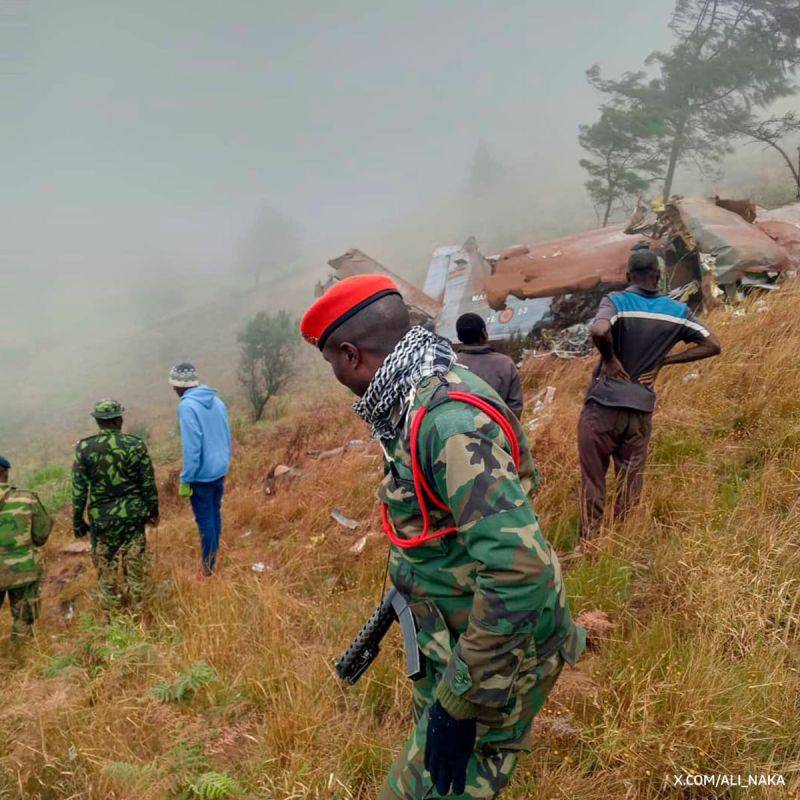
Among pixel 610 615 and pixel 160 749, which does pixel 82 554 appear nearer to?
pixel 160 749

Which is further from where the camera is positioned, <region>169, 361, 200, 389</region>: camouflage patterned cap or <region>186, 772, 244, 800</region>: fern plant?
<region>169, 361, 200, 389</region>: camouflage patterned cap

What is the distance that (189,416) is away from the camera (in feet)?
13.1

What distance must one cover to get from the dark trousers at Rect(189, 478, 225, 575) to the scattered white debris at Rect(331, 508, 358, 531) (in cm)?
99

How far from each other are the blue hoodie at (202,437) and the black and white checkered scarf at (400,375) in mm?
3074

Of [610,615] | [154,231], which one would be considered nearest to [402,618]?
[610,615]

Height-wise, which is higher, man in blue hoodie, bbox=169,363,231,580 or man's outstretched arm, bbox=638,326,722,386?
man's outstretched arm, bbox=638,326,722,386

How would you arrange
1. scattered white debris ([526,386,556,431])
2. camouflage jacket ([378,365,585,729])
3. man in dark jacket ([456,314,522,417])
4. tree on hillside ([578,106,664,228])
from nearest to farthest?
camouflage jacket ([378,365,585,729])
man in dark jacket ([456,314,522,417])
scattered white debris ([526,386,556,431])
tree on hillside ([578,106,664,228])


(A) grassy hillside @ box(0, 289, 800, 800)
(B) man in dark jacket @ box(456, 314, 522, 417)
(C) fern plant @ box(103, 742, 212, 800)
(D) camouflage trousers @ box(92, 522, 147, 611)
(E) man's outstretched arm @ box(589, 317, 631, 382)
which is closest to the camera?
(A) grassy hillside @ box(0, 289, 800, 800)

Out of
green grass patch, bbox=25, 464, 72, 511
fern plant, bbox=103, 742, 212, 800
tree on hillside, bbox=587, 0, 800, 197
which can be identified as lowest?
green grass patch, bbox=25, 464, 72, 511

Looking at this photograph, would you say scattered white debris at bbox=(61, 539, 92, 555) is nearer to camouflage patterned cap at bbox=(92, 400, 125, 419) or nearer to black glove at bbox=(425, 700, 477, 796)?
camouflage patterned cap at bbox=(92, 400, 125, 419)

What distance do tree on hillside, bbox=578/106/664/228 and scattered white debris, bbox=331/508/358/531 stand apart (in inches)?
649

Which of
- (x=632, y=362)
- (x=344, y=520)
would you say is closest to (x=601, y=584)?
(x=632, y=362)

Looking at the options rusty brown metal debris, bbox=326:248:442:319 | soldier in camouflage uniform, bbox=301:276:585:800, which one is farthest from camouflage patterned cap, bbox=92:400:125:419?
rusty brown metal debris, bbox=326:248:442:319

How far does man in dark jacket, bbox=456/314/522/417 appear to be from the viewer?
3.42m
